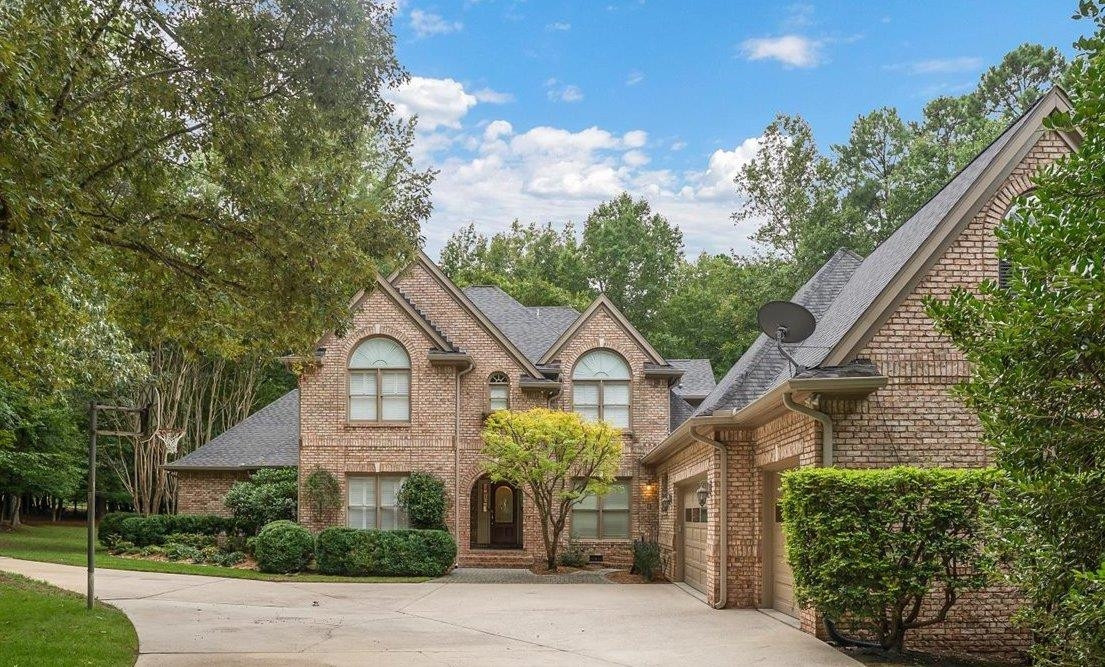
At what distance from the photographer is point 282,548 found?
21.7 metres

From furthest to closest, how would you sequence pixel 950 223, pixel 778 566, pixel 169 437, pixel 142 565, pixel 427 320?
1. pixel 169 437
2. pixel 427 320
3. pixel 142 565
4. pixel 778 566
5. pixel 950 223

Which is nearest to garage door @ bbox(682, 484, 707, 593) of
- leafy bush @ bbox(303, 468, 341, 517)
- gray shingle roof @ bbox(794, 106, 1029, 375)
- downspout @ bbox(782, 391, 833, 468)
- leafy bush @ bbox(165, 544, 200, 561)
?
gray shingle roof @ bbox(794, 106, 1029, 375)

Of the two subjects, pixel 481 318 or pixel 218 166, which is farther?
pixel 481 318

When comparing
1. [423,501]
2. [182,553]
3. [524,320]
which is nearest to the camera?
[423,501]

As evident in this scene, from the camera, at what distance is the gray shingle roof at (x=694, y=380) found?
2831 centimetres

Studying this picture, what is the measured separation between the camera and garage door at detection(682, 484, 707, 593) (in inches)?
715

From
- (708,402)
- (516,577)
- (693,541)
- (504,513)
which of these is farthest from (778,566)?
(504,513)

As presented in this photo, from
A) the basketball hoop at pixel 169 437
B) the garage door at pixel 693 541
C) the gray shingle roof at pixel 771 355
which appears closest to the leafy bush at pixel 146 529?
the basketball hoop at pixel 169 437

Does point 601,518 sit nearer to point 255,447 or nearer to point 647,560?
point 647,560

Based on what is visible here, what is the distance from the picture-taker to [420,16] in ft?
47.6

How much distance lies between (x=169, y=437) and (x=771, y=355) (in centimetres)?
2220

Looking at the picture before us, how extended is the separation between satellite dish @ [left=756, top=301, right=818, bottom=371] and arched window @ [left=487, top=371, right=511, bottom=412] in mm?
13232

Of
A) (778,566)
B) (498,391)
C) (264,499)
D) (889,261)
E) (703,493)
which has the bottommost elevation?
(778,566)

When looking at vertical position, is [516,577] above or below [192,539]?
below
